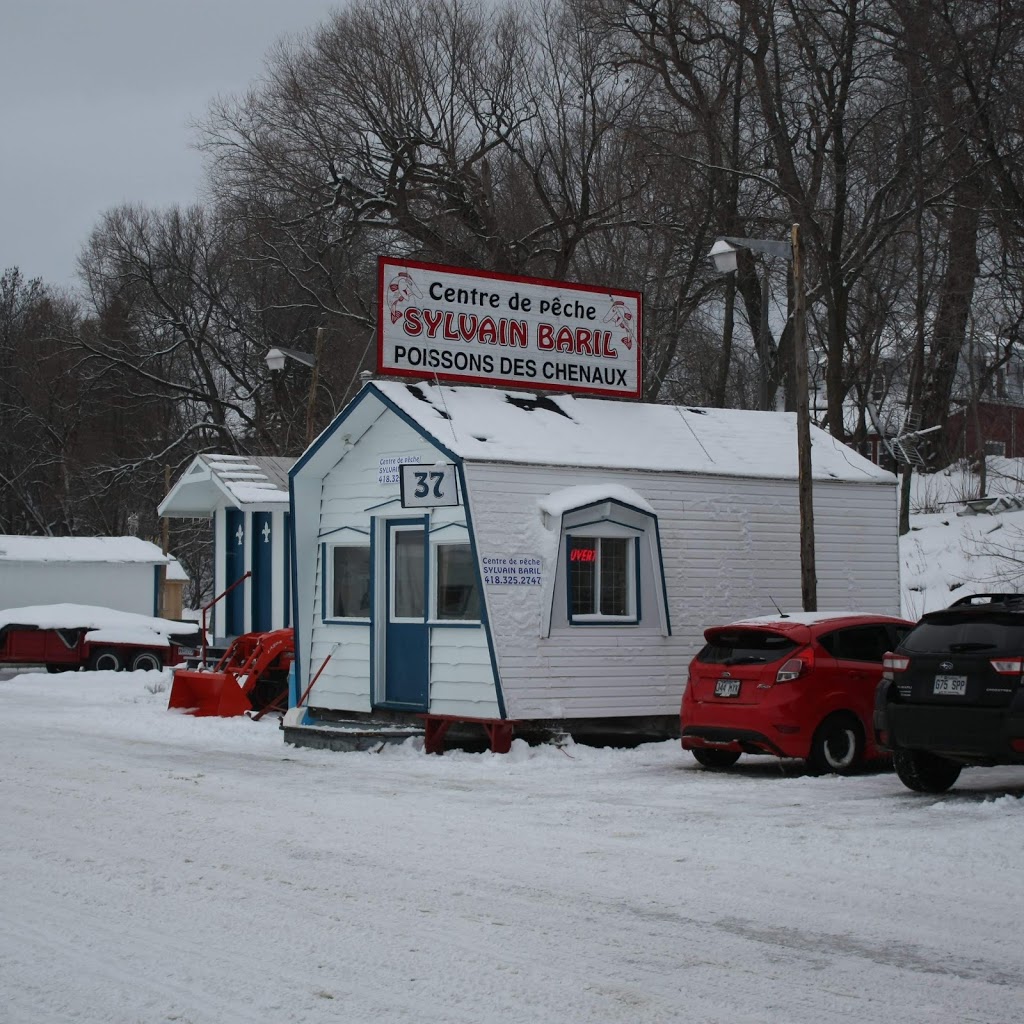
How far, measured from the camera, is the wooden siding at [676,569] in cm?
1606

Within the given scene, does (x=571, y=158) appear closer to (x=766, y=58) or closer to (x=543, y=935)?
(x=766, y=58)

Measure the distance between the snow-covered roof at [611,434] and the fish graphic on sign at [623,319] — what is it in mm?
861

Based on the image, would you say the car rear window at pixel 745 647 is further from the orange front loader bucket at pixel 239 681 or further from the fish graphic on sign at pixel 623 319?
the orange front loader bucket at pixel 239 681

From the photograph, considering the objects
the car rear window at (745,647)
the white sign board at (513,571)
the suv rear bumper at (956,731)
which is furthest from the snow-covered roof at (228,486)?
the suv rear bumper at (956,731)

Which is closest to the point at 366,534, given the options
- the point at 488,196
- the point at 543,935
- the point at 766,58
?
the point at 543,935

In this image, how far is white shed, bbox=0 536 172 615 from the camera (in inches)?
1580

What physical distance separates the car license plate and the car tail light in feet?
0.90

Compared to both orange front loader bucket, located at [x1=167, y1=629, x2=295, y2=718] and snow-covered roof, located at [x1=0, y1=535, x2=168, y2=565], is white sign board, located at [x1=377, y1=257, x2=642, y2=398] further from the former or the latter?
snow-covered roof, located at [x1=0, y1=535, x2=168, y2=565]

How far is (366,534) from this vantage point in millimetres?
18031

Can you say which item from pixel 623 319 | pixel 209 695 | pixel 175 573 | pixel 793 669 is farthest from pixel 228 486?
pixel 175 573

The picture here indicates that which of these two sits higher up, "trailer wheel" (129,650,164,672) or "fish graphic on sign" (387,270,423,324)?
"fish graphic on sign" (387,270,423,324)

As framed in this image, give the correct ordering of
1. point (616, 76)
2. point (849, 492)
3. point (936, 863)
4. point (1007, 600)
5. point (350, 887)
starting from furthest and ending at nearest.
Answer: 1. point (616, 76)
2. point (849, 492)
3. point (1007, 600)
4. point (936, 863)
5. point (350, 887)

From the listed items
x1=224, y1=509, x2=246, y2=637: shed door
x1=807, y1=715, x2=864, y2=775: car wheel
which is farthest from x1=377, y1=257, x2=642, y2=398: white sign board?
x1=224, y1=509, x2=246, y2=637: shed door

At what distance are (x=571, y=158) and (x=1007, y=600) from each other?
25272mm
